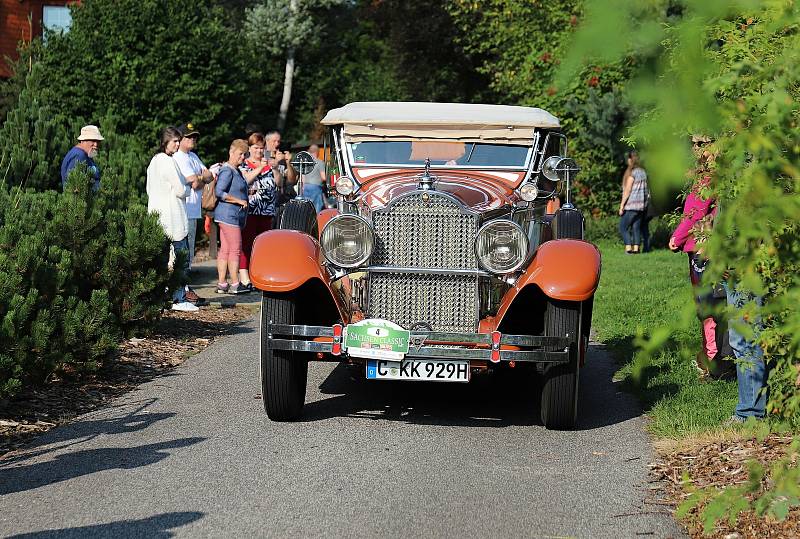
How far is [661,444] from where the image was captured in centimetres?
699

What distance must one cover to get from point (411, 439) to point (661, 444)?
1514 millimetres

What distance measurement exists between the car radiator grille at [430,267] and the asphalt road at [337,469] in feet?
2.36

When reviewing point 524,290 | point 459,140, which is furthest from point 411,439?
point 459,140

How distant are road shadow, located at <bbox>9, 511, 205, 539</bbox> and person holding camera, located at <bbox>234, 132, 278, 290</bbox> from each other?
9.48 metres

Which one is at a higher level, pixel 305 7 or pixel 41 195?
pixel 305 7

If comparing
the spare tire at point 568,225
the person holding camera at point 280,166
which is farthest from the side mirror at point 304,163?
the person holding camera at point 280,166

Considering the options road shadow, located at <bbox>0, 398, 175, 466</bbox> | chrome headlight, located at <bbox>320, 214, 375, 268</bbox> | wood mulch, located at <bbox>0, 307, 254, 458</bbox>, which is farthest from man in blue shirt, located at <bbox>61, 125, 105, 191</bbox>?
chrome headlight, located at <bbox>320, 214, 375, 268</bbox>

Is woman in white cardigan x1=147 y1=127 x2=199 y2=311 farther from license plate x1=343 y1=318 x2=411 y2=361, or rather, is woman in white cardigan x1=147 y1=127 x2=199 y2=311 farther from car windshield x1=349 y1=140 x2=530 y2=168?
license plate x1=343 y1=318 x2=411 y2=361

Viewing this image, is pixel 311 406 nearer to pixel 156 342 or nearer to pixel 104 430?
pixel 104 430

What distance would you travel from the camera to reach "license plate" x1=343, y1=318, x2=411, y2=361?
23.3ft

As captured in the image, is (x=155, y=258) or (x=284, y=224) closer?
(x=284, y=224)

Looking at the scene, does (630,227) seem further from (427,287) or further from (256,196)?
(427,287)

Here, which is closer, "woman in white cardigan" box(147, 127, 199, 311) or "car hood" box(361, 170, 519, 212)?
"car hood" box(361, 170, 519, 212)

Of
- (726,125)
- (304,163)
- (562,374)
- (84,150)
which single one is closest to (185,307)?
(84,150)
